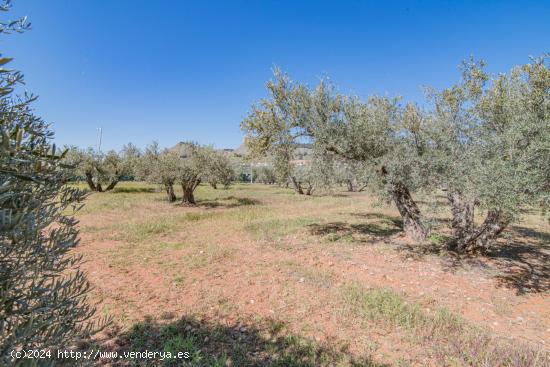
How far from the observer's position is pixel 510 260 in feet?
32.1

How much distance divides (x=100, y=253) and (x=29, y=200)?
942 centimetres

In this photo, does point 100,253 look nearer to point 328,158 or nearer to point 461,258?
point 328,158

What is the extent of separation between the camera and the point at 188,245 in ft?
37.8

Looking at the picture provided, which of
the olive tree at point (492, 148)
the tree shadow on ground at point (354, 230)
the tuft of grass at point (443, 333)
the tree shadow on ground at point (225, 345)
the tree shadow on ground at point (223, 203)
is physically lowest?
the tree shadow on ground at point (225, 345)

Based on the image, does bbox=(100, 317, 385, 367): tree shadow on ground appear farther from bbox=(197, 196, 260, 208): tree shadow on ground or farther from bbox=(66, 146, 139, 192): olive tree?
bbox=(66, 146, 139, 192): olive tree

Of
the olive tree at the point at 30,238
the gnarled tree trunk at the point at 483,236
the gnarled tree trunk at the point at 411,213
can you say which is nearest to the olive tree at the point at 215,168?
the gnarled tree trunk at the point at 411,213

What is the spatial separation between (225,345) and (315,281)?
11.6ft

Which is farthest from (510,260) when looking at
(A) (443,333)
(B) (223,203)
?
(B) (223,203)

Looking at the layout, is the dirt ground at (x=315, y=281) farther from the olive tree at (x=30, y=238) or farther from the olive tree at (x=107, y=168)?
the olive tree at (x=107, y=168)

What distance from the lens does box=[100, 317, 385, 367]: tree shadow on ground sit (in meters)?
4.49

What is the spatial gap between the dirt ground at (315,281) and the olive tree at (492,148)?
1.41 meters

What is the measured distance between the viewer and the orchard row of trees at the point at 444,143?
6500 millimetres

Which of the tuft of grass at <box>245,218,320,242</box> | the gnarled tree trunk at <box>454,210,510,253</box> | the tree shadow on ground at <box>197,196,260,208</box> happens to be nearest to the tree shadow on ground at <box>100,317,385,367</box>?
the tuft of grass at <box>245,218,320,242</box>

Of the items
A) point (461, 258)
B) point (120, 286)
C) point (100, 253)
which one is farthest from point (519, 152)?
point (100, 253)
